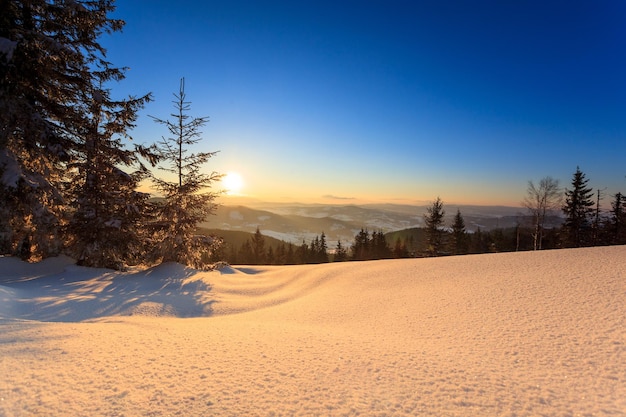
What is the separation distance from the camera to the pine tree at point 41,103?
8.93 m

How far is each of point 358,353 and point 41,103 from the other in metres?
14.0

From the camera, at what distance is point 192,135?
1264 centimetres

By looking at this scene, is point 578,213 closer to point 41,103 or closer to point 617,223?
point 617,223

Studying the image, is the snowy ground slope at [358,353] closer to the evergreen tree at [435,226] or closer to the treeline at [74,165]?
the treeline at [74,165]

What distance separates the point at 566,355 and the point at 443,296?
298cm

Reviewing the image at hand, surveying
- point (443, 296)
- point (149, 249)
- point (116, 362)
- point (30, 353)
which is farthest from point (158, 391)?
point (149, 249)

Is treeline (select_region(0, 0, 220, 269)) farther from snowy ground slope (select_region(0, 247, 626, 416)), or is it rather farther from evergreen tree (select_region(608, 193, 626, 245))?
evergreen tree (select_region(608, 193, 626, 245))

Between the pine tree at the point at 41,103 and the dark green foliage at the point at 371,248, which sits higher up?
the pine tree at the point at 41,103

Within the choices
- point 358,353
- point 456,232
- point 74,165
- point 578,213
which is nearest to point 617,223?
point 578,213

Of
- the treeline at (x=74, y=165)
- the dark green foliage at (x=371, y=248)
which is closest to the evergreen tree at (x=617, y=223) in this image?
the dark green foliage at (x=371, y=248)

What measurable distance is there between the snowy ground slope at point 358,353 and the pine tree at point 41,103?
12.1 feet

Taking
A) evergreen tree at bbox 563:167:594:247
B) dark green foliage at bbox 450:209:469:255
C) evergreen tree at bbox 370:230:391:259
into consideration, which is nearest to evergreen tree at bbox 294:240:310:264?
evergreen tree at bbox 370:230:391:259

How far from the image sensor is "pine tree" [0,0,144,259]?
893cm

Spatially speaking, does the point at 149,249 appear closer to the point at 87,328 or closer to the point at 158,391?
the point at 87,328
